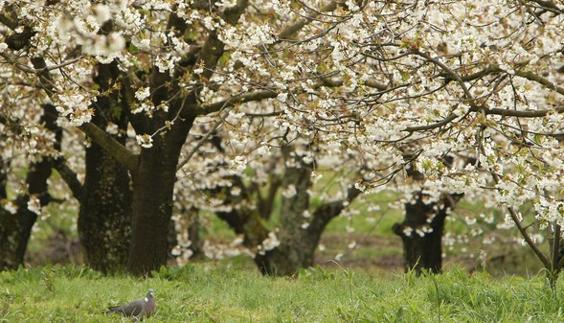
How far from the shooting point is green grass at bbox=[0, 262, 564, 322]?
269 inches

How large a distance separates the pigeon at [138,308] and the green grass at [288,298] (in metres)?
0.11

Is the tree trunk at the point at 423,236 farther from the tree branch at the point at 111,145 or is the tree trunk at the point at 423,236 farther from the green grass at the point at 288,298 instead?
the tree branch at the point at 111,145

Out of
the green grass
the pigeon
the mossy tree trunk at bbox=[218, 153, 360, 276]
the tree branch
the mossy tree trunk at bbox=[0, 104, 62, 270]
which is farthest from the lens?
the mossy tree trunk at bbox=[218, 153, 360, 276]

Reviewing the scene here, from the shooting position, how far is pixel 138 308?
7070mm

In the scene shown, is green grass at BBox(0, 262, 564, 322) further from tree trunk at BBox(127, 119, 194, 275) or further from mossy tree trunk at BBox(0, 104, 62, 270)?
mossy tree trunk at BBox(0, 104, 62, 270)

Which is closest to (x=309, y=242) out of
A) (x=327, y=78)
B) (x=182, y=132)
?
(x=182, y=132)

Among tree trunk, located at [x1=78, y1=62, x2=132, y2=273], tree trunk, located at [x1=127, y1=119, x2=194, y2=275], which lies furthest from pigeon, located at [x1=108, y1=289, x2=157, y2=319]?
tree trunk, located at [x1=78, y1=62, x2=132, y2=273]

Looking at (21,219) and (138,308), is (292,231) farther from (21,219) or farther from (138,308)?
(138,308)

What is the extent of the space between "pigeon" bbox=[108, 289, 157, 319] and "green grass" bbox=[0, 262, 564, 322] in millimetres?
106

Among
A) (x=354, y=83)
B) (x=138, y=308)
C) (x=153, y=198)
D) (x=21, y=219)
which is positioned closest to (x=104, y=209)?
(x=153, y=198)

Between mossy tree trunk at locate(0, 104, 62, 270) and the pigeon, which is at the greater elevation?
mossy tree trunk at locate(0, 104, 62, 270)

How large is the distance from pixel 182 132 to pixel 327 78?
2.47 meters

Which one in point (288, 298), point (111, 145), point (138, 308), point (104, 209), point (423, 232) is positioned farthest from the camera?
point (423, 232)

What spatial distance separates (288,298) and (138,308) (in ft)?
5.64
